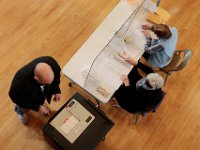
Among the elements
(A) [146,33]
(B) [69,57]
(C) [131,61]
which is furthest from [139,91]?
(B) [69,57]

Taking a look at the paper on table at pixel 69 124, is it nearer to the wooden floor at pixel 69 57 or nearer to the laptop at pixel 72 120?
the laptop at pixel 72 120

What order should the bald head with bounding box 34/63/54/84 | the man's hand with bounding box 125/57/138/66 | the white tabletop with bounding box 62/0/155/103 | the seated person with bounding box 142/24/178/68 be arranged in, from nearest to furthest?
the bald head with bounding box 34/63/54/84 < the white tabletop with bounding box 62/0/155/103 < the man's hand with bounding box 125/57/138/66 < the seated person with bounding box 142/24/178/68

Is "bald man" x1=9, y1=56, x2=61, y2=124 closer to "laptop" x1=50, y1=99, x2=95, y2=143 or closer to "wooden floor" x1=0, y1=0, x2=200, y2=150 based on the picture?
"laptop" x1=50, y1=99, x2=95, y2=143

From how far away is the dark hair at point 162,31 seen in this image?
11.9ft

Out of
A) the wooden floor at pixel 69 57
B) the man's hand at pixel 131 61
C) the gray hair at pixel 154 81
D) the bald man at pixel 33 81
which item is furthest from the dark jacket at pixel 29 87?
the gray hair at pixel 154 81

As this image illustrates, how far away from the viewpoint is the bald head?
287 cm

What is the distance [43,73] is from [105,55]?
3.02ft

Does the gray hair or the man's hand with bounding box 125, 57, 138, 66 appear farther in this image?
the man's hand with bounding box 125, 57, 138, 66

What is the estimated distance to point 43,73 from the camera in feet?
9.41

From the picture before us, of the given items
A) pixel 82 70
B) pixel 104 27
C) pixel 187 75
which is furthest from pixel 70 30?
pixel 187 75

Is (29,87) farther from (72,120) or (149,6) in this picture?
(149,6)

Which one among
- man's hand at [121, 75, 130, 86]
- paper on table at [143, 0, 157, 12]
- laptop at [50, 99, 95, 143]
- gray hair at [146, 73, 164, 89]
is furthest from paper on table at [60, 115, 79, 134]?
paper on table at [143, 0, 157, 12]

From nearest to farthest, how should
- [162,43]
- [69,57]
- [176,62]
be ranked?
[162,43] → [176,62] → [69,57]

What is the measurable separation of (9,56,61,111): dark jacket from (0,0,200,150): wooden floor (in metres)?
0.75
